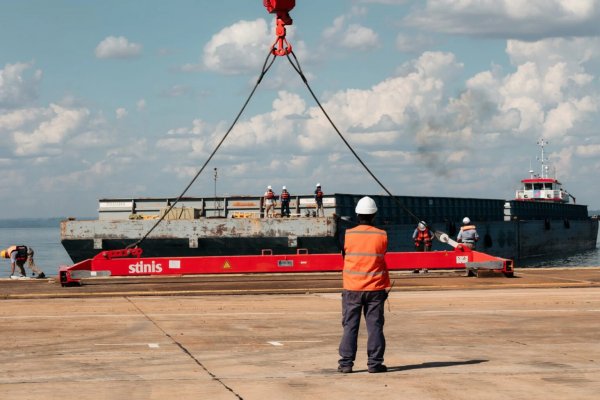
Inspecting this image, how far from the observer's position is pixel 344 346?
9.80m

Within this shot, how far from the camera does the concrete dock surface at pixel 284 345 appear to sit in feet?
28.8

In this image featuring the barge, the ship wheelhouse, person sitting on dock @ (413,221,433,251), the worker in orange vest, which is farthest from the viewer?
the ship wheelhouse

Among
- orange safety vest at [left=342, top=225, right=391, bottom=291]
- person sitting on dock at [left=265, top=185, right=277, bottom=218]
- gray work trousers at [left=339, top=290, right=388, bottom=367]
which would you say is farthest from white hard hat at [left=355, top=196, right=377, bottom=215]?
person sitting on dock at [left=265, top=185, right=277, bottom=218]

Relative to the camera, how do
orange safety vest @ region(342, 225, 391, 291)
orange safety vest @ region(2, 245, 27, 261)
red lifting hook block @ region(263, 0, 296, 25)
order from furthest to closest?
orange safety vest @ region(2, 245, 27, 261), red lifting hook block @ region(263, 0, 296, 25), orange safety vest @ region(342, 225, 391, 291)

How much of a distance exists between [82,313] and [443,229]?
46338 millimetres

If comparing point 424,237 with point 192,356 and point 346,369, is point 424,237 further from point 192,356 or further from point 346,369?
point 346,369

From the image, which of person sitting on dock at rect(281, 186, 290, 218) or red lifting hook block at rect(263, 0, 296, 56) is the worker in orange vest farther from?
person sitting on dock at rect(281, 186, 290, 218)

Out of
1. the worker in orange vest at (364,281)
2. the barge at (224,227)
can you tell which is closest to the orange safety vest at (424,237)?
the barge at (224,227)

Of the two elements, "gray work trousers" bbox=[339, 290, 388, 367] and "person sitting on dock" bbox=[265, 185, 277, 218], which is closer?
"gray work trousers" bbox=[339, 290, 388, 367]

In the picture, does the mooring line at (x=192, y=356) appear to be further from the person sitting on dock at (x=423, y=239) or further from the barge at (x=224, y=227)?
the barge at (x=224, y=227)

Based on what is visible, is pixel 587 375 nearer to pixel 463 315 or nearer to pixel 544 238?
pixel 463 315

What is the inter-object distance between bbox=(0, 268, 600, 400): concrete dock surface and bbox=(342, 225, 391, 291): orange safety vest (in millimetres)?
888

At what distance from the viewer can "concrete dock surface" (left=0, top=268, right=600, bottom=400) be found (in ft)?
28.8

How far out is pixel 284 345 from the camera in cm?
1202
